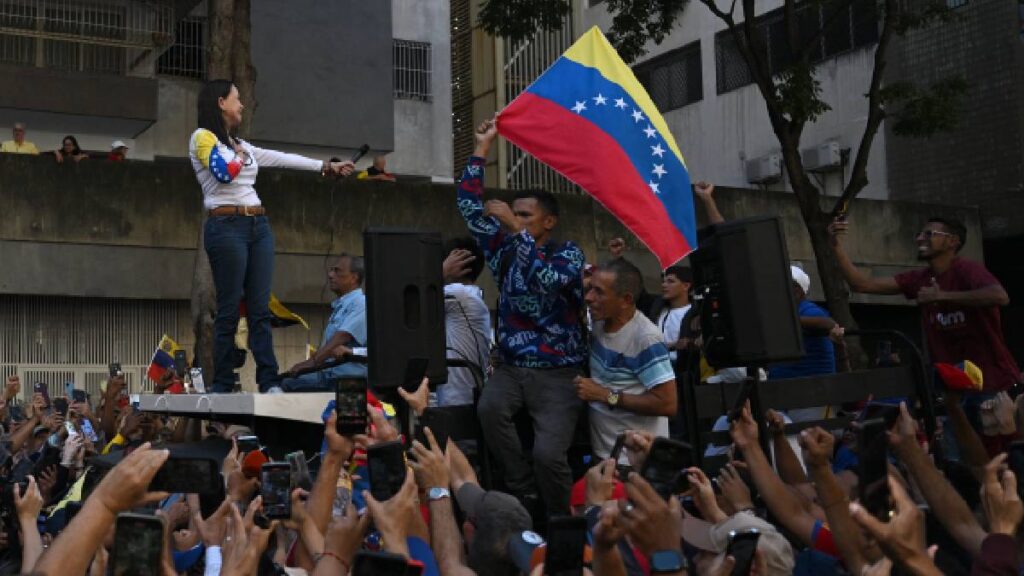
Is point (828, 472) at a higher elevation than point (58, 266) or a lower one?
lower

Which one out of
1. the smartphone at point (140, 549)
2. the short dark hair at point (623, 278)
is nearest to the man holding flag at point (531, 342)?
the short dark hair at point (623, 278)

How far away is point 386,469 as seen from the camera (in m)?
5.13

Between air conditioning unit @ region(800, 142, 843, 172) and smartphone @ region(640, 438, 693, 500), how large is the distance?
2125 centimetres

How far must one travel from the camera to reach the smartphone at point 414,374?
7395mm

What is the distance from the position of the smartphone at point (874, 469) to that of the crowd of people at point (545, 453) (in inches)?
0.5

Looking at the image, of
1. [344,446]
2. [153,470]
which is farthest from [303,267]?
[153,470]

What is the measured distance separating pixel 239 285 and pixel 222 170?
0.70 m

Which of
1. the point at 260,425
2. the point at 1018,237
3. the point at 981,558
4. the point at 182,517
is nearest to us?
the point at 981,558

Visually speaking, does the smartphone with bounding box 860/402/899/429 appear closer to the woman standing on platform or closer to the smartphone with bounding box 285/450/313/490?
the smartphone with bounding box 285/450/313/490

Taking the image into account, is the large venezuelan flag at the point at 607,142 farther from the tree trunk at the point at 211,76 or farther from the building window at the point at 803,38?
the building window at the point at 803,38

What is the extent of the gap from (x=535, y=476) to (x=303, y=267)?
1208cm

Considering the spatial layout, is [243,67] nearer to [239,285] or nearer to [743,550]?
[239,285]

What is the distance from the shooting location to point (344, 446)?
5625 mm

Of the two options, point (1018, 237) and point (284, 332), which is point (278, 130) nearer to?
point (284, 332)
